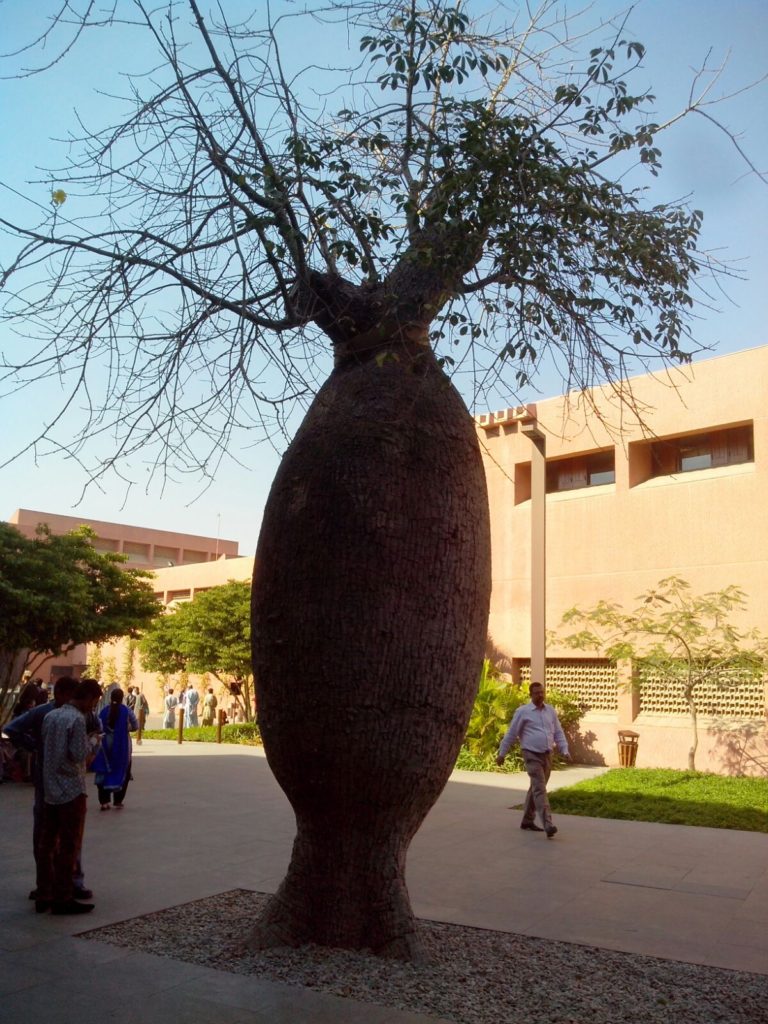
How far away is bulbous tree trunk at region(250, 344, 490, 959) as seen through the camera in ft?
15.6

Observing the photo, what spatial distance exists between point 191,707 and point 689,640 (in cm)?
1747

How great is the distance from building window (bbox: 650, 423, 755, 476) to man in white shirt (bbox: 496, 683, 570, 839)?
7.86 meters

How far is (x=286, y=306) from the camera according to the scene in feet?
17.7

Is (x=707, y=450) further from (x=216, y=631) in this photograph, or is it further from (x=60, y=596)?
(x=216, y=631)

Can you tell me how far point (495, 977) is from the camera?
485 centimetres

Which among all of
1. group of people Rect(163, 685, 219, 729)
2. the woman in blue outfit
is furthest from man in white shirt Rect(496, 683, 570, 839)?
group of people Rect(163, 685, 219, 729)

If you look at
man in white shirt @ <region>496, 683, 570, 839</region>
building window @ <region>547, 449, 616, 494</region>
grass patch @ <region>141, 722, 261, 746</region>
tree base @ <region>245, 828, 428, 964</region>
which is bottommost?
grass patch @ <region>141, 722, 261, 746</region>

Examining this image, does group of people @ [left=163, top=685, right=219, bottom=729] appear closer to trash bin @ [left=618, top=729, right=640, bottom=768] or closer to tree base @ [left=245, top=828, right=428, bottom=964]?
trash bin @ [left=618, top=729, right=640, bottom=768]

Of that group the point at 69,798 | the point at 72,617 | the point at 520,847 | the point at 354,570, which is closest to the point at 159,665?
the point at 72,617

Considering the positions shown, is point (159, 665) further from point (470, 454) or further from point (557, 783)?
point (470, 454)

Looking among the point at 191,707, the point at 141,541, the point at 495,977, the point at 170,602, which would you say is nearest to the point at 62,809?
the point at 495,977

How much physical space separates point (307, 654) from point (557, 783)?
1103cm

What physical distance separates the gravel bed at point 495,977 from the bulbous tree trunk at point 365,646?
0.73ft

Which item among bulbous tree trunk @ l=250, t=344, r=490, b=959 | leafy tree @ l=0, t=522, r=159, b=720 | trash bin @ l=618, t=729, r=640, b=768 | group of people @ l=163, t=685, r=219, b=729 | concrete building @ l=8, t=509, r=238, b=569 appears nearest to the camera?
bulbous tree trunk @ l=250, t=344, r=490, b=959
